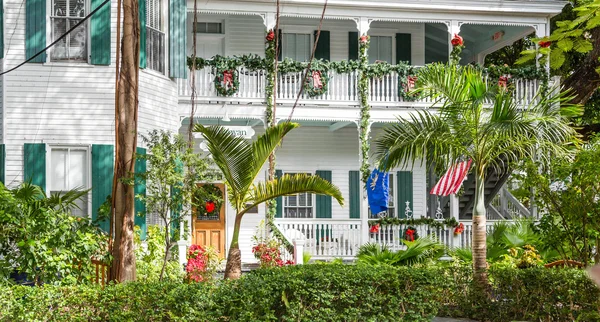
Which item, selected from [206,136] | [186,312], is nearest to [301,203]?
[206,136]

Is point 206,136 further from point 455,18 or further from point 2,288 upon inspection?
point 455,18

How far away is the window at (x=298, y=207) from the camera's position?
69.8 ft

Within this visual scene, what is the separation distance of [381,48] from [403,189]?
3962 millimetres

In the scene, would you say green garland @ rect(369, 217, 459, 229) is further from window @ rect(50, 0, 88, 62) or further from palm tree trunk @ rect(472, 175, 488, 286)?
window @ rect(50, 0, 88, 62)

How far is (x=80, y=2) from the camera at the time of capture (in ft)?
49.8

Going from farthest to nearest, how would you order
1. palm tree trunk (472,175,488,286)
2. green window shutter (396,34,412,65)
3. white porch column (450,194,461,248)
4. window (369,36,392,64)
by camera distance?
1. window (369,36,392,64)
2. green window shutter (396,34,412,65)
3. white porch column (450,194,461,248)
4. palm tree trunk (472,175,488,286)

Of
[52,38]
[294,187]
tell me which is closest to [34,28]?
[52,38]

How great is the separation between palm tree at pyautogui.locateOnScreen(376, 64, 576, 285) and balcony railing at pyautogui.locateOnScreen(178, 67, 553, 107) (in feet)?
19.0

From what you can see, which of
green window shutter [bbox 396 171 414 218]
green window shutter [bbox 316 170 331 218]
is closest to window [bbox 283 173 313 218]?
green window shutter [bbox 316 170 331 218]

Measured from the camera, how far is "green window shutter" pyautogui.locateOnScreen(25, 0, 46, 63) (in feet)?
48.7

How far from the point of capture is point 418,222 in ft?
62.4

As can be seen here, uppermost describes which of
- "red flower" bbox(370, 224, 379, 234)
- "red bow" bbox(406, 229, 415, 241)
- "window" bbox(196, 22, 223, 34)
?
"window" bbox(196, 22, 223, 34)

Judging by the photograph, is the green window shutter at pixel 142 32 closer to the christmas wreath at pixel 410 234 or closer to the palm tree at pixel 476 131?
the palm tree at pixel 476 131

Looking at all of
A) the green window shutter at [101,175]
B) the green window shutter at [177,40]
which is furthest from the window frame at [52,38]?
the green window shutter at [177,40]
